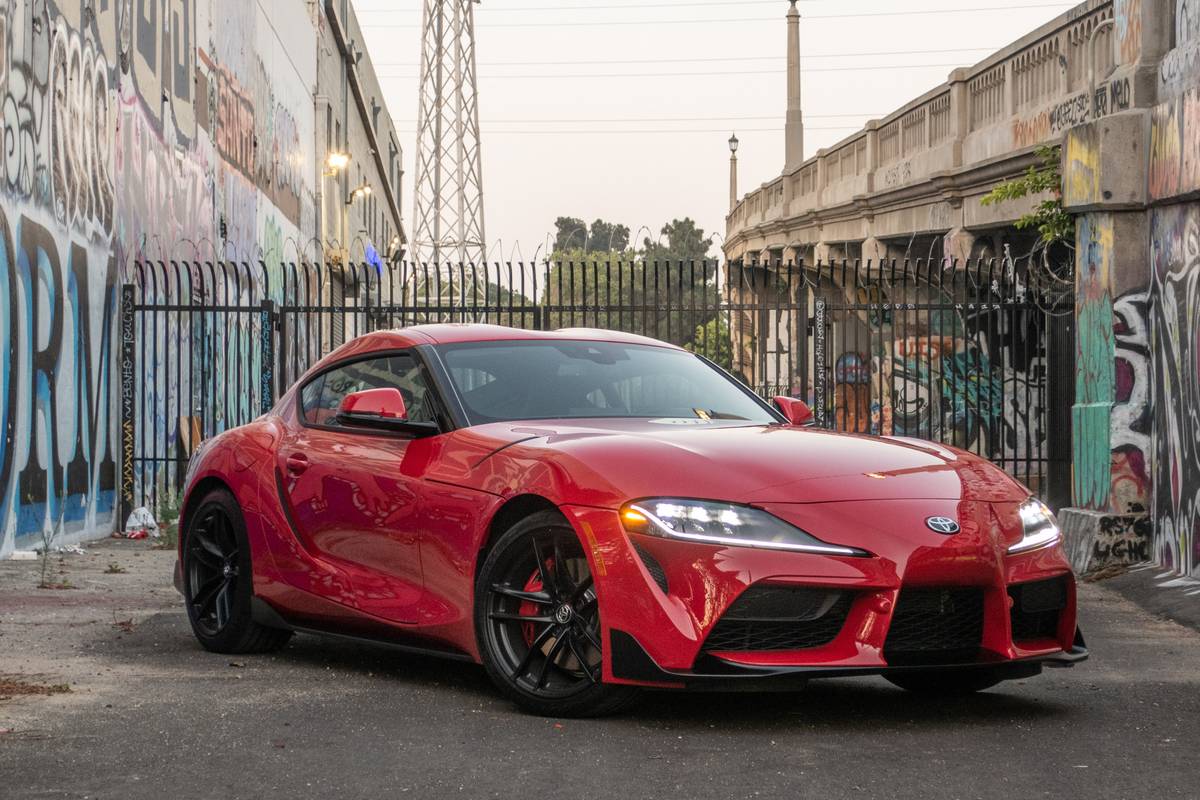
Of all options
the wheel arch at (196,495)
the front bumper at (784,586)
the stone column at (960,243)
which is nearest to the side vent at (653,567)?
the front bumper at (784,586)

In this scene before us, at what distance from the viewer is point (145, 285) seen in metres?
15.8

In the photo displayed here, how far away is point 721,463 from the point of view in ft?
18.4

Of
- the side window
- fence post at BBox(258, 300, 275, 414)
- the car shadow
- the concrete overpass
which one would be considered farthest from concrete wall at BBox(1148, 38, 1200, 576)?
fence post at BBox(258, 300, 275, 414)

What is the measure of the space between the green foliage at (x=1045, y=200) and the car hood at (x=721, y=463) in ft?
29.0

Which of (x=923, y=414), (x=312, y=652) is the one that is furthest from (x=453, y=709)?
(x=923, y=414)

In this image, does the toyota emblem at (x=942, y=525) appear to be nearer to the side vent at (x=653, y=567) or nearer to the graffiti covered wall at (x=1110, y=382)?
the side vent at (x=653, y=567)

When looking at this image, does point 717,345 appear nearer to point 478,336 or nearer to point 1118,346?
point 1118,346

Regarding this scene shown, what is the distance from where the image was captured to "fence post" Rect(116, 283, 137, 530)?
1484 centimetres

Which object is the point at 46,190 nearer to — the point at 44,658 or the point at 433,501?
the point at 44,658

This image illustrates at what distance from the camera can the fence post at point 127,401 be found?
1484 centimetres

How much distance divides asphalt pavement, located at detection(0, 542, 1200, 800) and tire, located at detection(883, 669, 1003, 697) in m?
0.06

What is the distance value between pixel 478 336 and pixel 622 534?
1.86 m

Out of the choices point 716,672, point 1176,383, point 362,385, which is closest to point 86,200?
point 362,385

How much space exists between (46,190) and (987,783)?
31.5ft
